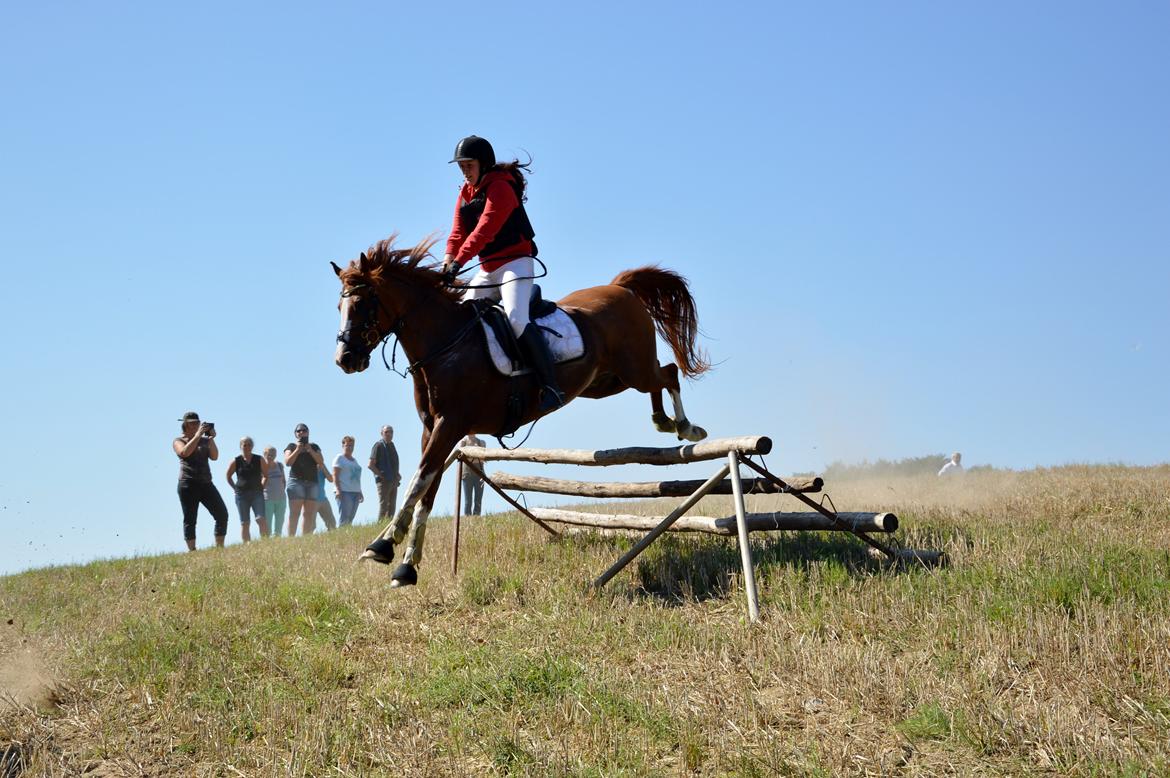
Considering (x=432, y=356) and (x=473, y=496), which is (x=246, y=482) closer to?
(x=473, y=496)

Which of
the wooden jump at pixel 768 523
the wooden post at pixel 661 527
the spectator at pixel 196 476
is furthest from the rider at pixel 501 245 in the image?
the spectator at pixel 196 476

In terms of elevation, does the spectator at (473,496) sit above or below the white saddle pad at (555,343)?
below

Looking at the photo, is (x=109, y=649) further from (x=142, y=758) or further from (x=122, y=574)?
(x=122, y=574)

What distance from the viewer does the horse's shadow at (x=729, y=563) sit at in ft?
25.3

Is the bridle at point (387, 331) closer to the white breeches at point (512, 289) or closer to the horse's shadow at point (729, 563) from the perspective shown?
the white breeches at point (512, 289)

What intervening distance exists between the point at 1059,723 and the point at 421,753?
126 inches

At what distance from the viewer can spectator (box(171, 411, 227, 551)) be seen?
15430 mm

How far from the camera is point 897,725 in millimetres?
5055

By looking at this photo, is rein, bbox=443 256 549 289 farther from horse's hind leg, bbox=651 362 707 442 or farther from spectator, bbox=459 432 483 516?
spectator, bbox=459 432 483 516

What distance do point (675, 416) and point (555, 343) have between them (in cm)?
205

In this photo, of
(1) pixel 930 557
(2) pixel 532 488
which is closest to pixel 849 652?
(1) pixel 930 557

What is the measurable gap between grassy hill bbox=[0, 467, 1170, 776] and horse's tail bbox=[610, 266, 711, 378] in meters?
2.46

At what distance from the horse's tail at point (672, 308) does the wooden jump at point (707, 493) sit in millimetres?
2093

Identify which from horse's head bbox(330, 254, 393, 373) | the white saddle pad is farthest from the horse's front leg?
horse's head bbox(330, 254, 393, 373)
